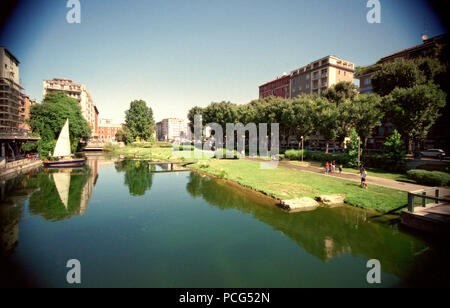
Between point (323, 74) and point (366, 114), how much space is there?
42571mm

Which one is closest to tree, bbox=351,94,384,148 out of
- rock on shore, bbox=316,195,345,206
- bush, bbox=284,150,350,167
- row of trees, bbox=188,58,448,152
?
row of trees, bbox=188,58,448,152

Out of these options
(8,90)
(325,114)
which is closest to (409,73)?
(325,114)

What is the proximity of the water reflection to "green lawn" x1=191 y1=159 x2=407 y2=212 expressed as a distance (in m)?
1.87

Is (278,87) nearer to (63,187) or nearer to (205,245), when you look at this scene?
(63,187)

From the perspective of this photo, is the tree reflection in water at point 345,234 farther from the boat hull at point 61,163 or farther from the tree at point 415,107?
the boat hull at point 61,163

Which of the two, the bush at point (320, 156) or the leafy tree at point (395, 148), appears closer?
the leafy tree at point (395, 148)

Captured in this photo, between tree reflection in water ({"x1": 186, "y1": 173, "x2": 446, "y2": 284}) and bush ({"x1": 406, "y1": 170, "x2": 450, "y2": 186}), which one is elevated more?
bush ({"x1": 406, "y1": 170, "x2": 450, "y2": 186})

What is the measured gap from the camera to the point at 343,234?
13508 millimetres

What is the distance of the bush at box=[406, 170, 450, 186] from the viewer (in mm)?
19969

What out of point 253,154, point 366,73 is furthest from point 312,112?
point 366,73

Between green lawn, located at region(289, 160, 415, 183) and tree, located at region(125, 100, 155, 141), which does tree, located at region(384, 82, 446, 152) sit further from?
tree, located at region(125, 100, 155, 141)

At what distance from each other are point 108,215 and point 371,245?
1872cm

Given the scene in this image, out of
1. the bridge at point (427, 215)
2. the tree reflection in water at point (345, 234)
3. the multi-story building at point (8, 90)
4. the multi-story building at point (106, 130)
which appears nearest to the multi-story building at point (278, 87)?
the tree reflection in water at point (345, 234)

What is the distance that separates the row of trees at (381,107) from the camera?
1171 inches
